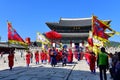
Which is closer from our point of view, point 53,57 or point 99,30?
point 99,30

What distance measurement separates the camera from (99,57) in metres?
15.4

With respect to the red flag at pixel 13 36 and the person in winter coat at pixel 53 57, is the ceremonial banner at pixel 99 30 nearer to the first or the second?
the red flag at pixel 13 36

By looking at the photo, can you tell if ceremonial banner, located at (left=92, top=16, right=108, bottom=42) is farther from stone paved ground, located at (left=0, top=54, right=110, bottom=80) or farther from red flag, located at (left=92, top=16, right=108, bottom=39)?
stone paved ground, located at (left=0, top=54, right=110, bottom=80)

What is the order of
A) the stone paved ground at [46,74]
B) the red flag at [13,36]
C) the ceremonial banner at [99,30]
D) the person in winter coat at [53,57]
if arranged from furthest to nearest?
the person in winter coat at [53,57] → the red flag at [13,36] → the ceremonial banner at [99,30] → the stone paved ground at [46,74]

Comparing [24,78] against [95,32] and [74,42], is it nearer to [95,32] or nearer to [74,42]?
[95,32]

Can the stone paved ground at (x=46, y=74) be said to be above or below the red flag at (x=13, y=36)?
below

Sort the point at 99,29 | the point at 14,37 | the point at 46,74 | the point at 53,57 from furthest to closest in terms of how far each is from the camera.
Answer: the point at 53,57, the point at 14,37, the point at 46,74, the point at 99,29

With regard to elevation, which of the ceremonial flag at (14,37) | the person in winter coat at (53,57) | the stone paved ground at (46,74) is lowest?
the stone paved ground at (46,74)

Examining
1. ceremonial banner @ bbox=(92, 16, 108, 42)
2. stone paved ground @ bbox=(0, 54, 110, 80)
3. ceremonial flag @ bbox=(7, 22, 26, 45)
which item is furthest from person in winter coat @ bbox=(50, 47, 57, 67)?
ceremonial banner @ bbox=(92, 16, 108, 42)

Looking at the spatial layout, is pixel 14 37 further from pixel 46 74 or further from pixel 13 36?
pixel 46 74

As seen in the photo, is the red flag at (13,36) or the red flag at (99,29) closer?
the red flag at (99,29)

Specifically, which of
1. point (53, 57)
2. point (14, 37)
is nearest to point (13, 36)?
point (14, 37)

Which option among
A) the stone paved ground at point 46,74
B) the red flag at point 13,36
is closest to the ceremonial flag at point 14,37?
the red flag at point 13,36

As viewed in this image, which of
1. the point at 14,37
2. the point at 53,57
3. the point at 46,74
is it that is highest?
the point at 14,37
